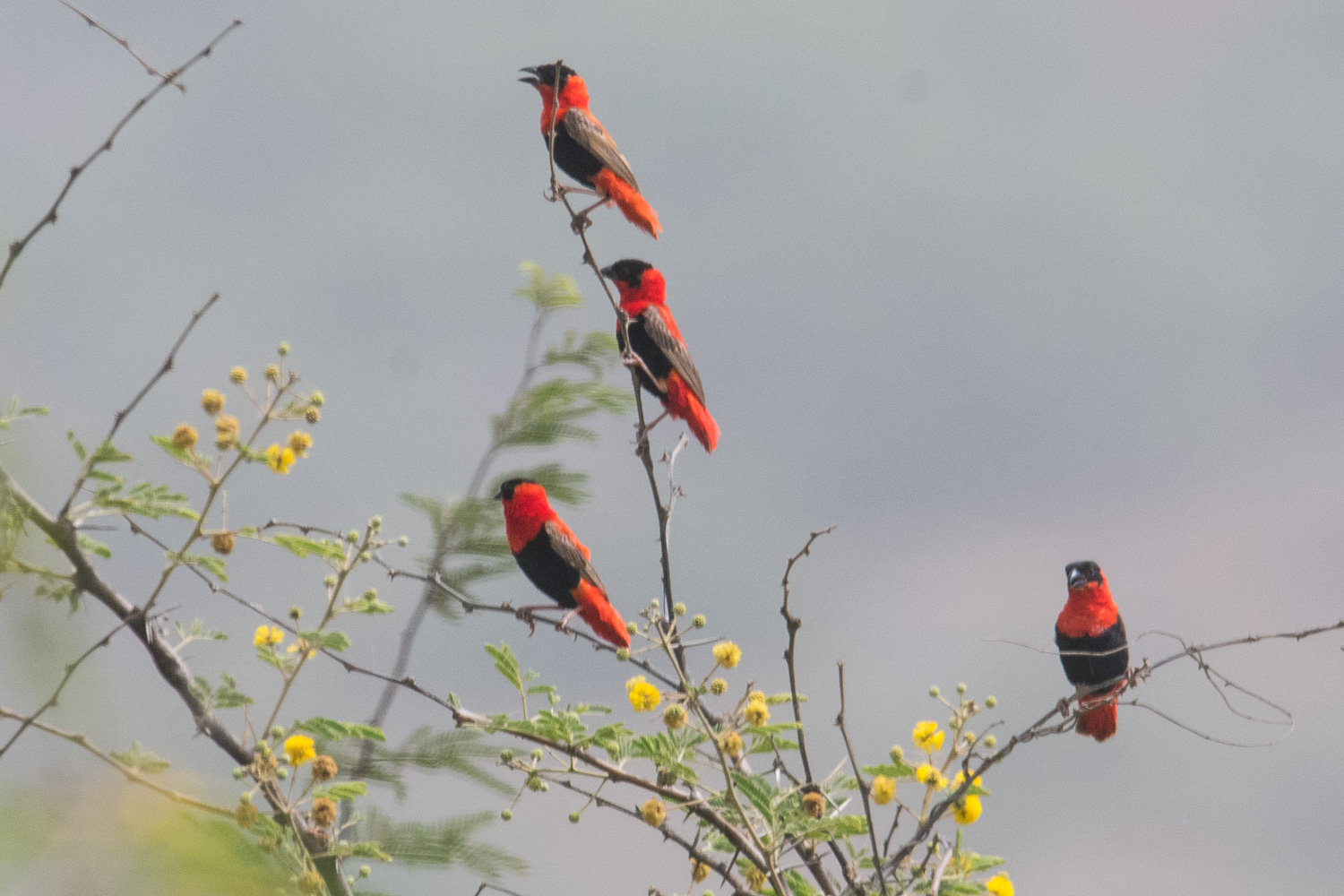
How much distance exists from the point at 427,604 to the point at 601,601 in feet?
2.15

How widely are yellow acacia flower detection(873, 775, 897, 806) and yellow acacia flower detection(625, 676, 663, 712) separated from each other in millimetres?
609

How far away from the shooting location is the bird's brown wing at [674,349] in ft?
16.5

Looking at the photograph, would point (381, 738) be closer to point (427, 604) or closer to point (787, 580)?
point (787, 580)

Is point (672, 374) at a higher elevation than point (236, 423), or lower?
higher

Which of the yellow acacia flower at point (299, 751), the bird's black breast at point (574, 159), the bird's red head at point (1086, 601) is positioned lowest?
the yellow acacia flower at point (299, 751)

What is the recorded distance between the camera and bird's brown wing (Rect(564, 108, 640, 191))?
5645mm

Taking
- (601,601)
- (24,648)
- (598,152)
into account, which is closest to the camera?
(24,648)

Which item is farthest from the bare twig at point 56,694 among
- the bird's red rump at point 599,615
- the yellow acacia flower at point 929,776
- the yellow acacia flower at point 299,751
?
the bird's red rump at point 599,615

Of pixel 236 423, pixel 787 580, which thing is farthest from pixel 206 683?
pixel 787 580

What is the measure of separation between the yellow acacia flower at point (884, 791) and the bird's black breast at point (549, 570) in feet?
5.27

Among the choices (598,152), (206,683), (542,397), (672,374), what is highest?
(598,152)

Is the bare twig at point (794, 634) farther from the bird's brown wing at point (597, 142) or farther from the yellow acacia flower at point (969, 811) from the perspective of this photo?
the bird's brown wing at point (597, 142)

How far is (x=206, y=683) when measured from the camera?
259 centimetres

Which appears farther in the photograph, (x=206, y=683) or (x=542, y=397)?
(x=542, y=397)
